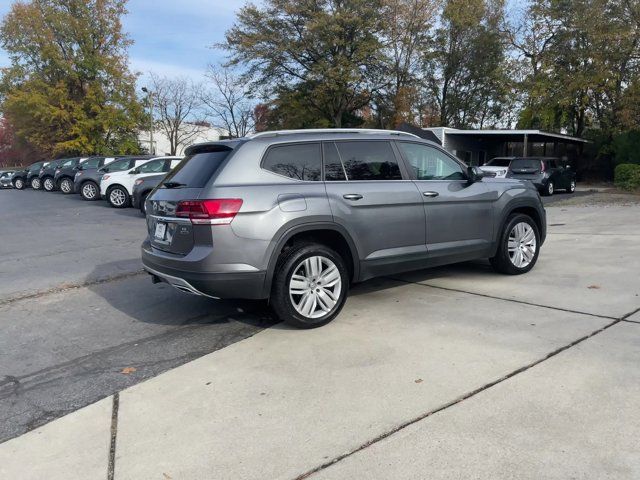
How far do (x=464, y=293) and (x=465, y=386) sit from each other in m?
2.33

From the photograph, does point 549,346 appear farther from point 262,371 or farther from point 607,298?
point 262,371

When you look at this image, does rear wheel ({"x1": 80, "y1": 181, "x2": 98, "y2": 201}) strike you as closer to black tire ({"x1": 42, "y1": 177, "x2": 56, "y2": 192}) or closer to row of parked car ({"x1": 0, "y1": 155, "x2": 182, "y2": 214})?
row of parked car ({"x1": 0, "y1": 155, "x2": 182, "y2": 214})

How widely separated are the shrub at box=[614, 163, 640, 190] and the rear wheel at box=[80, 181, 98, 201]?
21625 mm

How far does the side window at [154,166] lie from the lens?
666 inches

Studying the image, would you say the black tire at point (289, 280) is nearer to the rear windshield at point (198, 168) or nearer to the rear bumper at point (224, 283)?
the rear bumper at point (224, 283)

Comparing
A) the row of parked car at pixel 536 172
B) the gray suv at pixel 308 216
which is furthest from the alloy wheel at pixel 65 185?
the gray suv at pixel 308 216

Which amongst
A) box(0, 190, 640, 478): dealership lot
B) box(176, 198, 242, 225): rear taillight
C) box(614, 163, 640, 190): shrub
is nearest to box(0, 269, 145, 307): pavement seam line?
box(0, 190, 640, 478): dealership lot

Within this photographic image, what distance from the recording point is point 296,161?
15.9 ft

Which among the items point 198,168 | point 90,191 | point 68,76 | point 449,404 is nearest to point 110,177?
point 90,191

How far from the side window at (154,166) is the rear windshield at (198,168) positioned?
12.3 metres

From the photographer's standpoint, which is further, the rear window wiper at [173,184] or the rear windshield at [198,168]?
the rear window wiper at [173,184]

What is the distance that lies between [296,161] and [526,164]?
17.9m

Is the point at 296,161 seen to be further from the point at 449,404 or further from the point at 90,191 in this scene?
the point at 90,191

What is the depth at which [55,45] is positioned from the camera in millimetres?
37188
